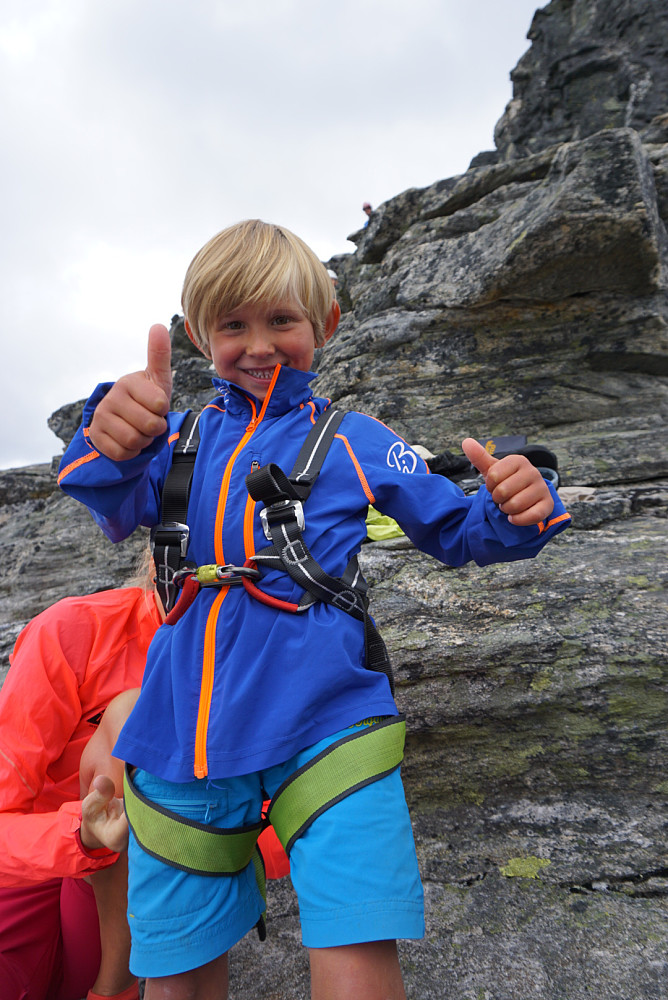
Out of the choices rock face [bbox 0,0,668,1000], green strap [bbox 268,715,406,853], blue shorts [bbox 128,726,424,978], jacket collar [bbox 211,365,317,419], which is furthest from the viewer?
rock face [bbox 0,0,668,1000]

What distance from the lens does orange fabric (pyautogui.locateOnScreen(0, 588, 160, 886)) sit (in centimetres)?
257

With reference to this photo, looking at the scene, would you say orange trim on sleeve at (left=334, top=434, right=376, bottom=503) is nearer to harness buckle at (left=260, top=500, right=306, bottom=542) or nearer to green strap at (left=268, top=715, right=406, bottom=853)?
harness buckle at (left=260, top=500, right=306, bottom=542)

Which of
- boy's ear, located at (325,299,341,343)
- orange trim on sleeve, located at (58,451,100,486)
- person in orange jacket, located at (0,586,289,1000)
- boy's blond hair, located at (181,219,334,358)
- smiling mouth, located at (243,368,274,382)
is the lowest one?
person in orange jacket, located at (0,586,289,1000)

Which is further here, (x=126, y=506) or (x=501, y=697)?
(x=501, y=697)

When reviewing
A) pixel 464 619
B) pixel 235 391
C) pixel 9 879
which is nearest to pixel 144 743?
pixel 9 879

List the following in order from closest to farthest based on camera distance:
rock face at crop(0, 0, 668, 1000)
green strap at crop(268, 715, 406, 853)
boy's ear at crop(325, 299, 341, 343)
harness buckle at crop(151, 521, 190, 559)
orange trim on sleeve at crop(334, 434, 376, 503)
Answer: green strap at crop(268, 715, 406, 853) → harness buckle at crop(151, 521, 190, 559) → orange trim on sleeve at crop(334, 434, 376, 503) → boy's ear at crop(325, 299, 341, 343) → rock face at crop(0, 0, 668, 1000)

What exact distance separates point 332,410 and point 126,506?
3.26 ft

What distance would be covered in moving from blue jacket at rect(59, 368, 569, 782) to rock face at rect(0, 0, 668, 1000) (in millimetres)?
1969

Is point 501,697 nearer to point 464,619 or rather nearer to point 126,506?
point 464,619

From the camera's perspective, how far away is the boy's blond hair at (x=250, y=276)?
2.47 metres

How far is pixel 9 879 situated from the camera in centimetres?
261

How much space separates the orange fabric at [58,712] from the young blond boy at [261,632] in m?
0.70

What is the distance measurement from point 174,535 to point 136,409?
0.56 m

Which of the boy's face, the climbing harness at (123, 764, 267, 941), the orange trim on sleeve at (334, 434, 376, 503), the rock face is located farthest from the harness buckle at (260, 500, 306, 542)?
the rock face
